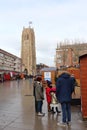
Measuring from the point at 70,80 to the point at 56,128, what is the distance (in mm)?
1591

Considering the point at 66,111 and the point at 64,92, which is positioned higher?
the point at 64,92

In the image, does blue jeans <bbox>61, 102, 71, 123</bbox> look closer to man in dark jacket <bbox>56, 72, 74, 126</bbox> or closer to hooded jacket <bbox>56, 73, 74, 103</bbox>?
man in dark jacket <bbox>56, 72, 74, 126</bbox>

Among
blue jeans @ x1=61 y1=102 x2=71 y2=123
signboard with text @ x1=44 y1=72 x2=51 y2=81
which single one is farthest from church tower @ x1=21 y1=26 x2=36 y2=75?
blue jeans @ x1=61 y1=102 x2=71 y2=123

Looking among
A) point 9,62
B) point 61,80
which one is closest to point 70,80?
point 61,80

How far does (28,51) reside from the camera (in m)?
165

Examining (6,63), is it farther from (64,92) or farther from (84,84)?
(64,92)

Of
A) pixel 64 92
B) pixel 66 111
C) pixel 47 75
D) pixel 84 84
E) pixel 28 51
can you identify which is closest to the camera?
pixel 64 92

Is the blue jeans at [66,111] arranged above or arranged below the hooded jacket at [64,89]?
below

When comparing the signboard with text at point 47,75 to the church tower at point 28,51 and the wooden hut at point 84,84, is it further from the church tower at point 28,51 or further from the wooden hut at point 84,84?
the church tower at point 28,51

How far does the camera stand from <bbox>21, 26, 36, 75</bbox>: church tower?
16262cm

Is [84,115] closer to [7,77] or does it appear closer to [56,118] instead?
[56,118]

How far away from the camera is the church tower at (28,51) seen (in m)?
163

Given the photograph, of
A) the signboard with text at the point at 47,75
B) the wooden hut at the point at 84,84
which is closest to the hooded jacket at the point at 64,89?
the wooden hut at the point at 84,84

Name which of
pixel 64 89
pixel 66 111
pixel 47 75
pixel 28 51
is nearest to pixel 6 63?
pixel 28 51
